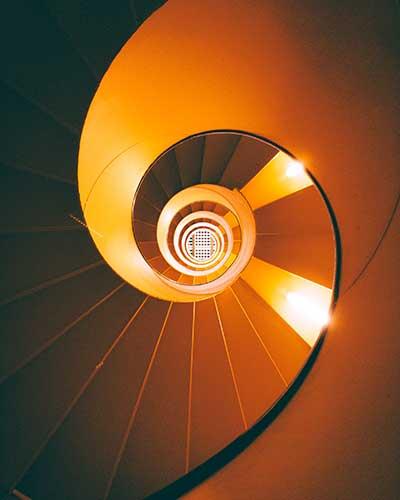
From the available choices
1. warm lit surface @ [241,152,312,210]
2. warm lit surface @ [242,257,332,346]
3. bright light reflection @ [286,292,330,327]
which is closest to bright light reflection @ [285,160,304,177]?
warm lit surface @ [241,152,312,210]

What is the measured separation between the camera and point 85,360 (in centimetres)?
178

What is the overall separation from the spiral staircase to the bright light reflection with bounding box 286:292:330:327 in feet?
0.06

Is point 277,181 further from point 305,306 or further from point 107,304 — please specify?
point 107,304

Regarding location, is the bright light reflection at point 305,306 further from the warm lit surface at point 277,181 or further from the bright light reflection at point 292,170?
A: the bright light reflection at point 292,170

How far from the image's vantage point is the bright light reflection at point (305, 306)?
236 centimetres

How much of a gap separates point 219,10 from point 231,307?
2517 mm

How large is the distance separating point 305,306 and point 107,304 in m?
1.82

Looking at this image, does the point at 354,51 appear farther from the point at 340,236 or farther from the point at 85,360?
the point at 85,360

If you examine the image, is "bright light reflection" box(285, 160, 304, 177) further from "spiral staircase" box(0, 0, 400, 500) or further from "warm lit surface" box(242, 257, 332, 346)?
"warm lit surface" box(242, 257, 332, 346)

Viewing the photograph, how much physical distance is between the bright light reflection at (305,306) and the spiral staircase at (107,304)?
0.06 feet

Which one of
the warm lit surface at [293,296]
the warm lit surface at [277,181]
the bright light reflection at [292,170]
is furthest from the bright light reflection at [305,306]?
the bright light reflection at [292,170]

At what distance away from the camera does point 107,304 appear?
2002 millimetres

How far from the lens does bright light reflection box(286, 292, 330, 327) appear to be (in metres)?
2.36

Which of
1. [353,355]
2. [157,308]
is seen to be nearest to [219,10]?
[353,355]
